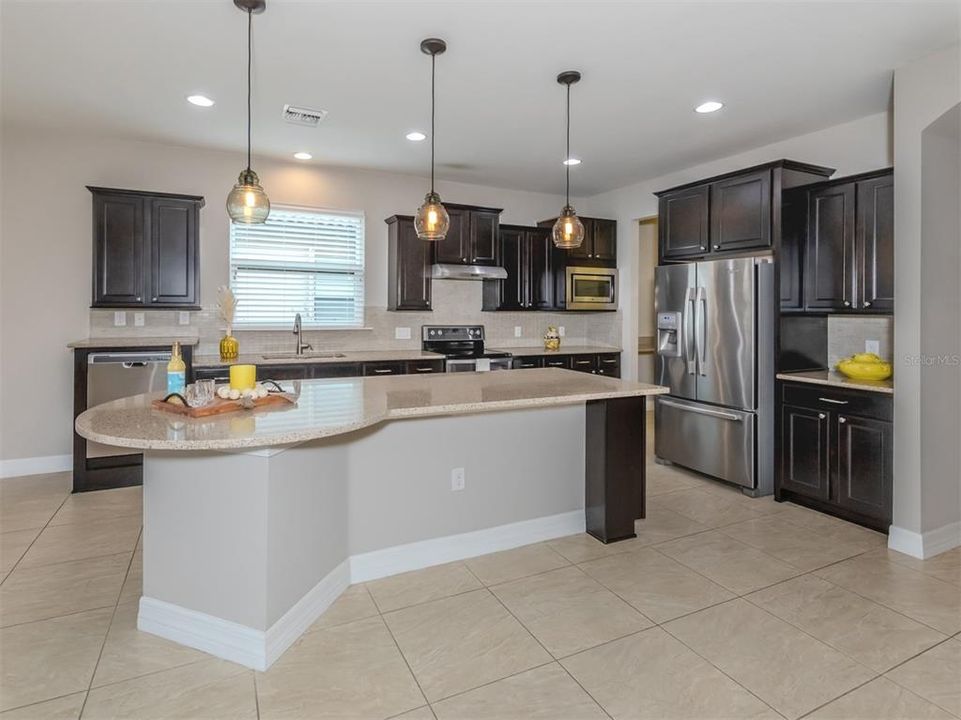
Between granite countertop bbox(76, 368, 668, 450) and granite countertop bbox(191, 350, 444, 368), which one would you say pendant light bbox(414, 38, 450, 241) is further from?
granite countertop bbox(191, 350, 444, 368)

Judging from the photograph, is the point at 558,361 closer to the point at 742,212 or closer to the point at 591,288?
the point at 591,288

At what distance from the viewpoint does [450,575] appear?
288 centimetres

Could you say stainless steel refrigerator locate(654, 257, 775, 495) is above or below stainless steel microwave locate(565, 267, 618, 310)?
below

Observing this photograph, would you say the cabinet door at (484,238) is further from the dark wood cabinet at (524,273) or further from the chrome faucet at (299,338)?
the chrome faucet at (299,338)

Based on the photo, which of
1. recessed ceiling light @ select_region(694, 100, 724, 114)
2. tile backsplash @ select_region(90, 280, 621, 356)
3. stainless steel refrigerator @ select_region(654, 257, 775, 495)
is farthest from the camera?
tile backsplash @ select_region(90, 280, 621, 356)

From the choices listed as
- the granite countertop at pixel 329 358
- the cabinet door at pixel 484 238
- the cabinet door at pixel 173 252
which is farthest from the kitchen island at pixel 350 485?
the cabinet door at pixel 484 238

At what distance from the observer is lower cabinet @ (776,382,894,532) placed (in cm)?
338

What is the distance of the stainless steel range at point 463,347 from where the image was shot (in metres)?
5.62

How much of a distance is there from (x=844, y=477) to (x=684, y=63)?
2.71m

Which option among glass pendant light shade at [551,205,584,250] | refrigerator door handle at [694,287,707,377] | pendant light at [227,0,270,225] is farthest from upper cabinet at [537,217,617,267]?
pendant light at [227,0,270,225]

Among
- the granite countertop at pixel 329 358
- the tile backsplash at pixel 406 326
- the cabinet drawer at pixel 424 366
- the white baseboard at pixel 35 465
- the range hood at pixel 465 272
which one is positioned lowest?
the white baseboard at pixel 35 465

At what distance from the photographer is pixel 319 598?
97.6 inches

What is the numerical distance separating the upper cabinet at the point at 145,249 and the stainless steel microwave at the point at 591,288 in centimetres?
375

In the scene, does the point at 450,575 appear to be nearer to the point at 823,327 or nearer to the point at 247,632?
the point at 247,632
